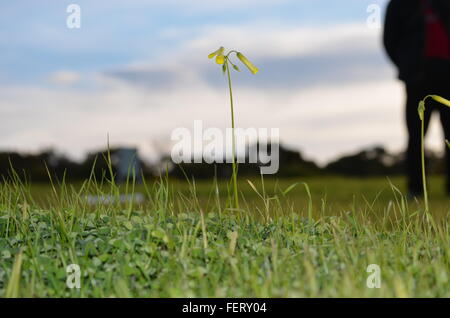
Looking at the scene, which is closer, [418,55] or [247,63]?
[247,63]

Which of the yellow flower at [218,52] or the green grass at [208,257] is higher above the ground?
the yellow flower at [218,52]

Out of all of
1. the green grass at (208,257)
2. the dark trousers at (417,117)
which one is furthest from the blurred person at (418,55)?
the green grass at (208,257)

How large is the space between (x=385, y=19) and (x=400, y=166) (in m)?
9.97

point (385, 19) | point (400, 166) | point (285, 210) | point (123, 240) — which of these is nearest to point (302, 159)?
point (400, 166)

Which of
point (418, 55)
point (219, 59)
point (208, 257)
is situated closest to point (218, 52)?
point (219, 59)

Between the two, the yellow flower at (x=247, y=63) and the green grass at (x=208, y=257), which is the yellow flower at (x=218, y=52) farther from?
the green grass at (x=208, y=257)

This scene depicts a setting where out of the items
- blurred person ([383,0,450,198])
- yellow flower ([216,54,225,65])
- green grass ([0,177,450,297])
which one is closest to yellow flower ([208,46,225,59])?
yellow flower ([216,54,225,65])

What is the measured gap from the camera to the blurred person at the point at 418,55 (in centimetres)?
734

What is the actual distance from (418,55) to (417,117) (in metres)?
0.76

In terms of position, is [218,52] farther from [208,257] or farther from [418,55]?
[418,55]

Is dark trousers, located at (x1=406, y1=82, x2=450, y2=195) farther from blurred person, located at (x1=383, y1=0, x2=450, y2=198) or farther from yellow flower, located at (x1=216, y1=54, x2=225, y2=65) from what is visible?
yellow flower, located at (x1=216, y1=54, x2=225, y2=65)

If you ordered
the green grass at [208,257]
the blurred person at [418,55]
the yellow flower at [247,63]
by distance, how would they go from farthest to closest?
the blurred person at [418,55] → the yellow flower at [247,63] → the green grass at [208,257]

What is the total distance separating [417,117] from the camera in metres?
7.45
